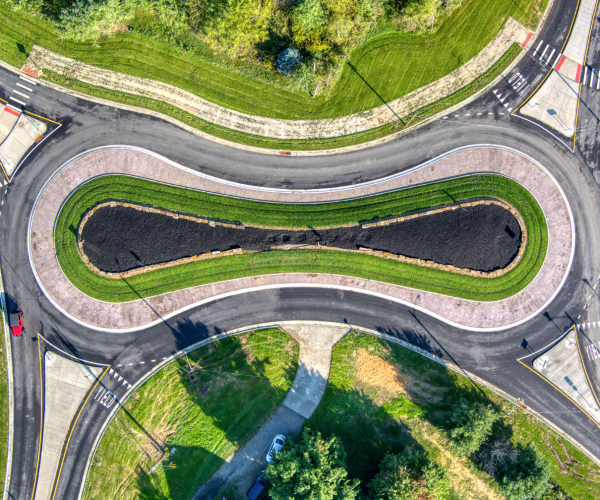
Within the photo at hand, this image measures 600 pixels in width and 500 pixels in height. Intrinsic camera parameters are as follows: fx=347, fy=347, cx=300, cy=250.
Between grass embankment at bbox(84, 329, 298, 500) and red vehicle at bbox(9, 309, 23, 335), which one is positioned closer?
grass embankment at bbox(84, 329, 298, 500)

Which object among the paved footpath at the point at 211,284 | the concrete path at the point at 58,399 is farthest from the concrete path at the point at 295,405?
the concrete path at the point at 58,399

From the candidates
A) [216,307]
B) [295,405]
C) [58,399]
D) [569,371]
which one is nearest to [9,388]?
[58,399]

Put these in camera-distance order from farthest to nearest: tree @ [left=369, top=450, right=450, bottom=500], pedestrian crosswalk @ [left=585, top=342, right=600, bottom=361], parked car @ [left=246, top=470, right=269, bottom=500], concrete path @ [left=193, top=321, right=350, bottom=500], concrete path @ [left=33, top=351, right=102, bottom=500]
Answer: pedestrian crosswalk @ [left=585, top=342, right=600, bottom=361] < concrete path @ [left=33, top=351, right=102, bottom=500] < concrete path @ [left=193, top=321, right=350, bottom=500] < parked car @ [left=246, top=470, right=269, bottom=500] < tree @ [left=369, top=450, right=450, bottom=500]

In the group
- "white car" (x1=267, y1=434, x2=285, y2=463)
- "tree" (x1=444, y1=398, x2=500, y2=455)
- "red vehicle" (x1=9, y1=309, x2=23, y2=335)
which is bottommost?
"white car" (x1=267, y1=434, x2=285, y2=463)

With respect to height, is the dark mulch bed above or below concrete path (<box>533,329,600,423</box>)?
above

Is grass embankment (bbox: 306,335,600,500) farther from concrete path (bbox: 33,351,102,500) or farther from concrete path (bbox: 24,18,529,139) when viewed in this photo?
concrete path (bbox: 33,351,102,500)

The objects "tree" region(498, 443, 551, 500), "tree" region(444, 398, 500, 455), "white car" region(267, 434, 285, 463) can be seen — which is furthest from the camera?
"white car" region(267, 434, 285, 463)

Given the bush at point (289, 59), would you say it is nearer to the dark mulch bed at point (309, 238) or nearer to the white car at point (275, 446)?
the dark mulch bed at point (309, 238)

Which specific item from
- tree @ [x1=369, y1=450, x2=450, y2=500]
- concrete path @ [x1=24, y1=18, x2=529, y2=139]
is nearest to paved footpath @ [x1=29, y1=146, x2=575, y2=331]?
concrete path @ [x1=24, y1=18, x2=529, y2=139]

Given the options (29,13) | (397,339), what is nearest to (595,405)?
(397,339)
